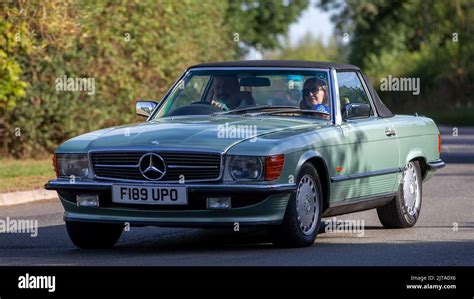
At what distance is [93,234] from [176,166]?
1184mm

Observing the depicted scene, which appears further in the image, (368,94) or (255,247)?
(368,94)

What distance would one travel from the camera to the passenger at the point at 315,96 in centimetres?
1159

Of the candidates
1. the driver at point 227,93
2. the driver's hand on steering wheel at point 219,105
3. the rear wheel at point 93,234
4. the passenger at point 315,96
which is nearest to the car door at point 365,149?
the passenger at point 315,96

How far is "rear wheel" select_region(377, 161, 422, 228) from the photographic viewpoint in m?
12.5

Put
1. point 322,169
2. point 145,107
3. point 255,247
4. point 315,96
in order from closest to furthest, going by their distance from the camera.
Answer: point 255,247 < point 322,169 < point 315,96 < point 145,107

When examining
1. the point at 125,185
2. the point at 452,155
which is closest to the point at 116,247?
the point at 125,185

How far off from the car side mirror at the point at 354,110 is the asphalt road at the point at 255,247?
113 cm

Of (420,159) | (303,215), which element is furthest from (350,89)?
(303,215)

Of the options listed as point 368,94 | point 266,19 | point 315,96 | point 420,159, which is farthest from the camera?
point 266,19

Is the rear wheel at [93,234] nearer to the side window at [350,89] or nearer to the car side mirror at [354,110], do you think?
the car side mirror at [354,110]

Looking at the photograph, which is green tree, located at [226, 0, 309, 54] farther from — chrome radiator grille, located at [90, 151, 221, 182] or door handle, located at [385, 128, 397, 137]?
chrome radiator grille, located at [90, 151, 221, 182]

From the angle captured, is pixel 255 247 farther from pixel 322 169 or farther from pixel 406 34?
pixel 406 34

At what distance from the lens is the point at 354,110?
11672mm

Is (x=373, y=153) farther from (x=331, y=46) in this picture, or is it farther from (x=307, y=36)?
(x=307, y=36)
